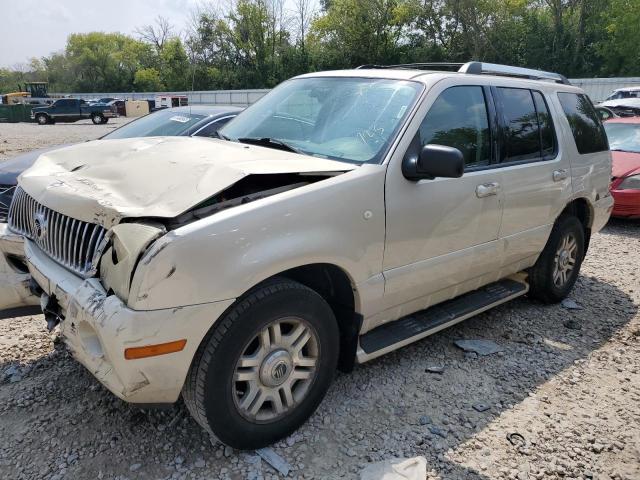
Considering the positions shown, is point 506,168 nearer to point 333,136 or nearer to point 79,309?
point 333,136

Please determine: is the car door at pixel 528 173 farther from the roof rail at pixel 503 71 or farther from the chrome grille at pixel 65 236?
the chrome grille at pixel 65 236

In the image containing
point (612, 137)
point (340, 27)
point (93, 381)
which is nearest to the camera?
point (93, 381)

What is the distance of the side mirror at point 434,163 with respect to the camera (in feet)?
9.46

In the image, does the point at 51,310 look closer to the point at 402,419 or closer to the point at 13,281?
the point at 13,281

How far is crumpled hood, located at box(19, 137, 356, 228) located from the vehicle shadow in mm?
1180

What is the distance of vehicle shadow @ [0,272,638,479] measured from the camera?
2.71 m

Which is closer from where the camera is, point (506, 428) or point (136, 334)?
point (136, 334)

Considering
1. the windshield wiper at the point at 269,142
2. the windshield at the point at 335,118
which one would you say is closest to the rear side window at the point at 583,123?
the windshield at the point at 335,118

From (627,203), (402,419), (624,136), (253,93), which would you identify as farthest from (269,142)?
(253,93)

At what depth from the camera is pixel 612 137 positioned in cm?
941

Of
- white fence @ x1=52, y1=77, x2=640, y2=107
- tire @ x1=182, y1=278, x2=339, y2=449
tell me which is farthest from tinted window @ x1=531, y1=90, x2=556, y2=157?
white fence @ x1=52, y1=77, x2=640, y2=107

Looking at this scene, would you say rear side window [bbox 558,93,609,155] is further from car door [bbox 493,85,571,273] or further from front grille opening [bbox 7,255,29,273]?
front grille opening [bbox 7,255,29,273]

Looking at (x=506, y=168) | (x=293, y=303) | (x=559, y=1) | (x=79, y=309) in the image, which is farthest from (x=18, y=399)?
(x=559, y=1)

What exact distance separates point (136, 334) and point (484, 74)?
10.4ft
